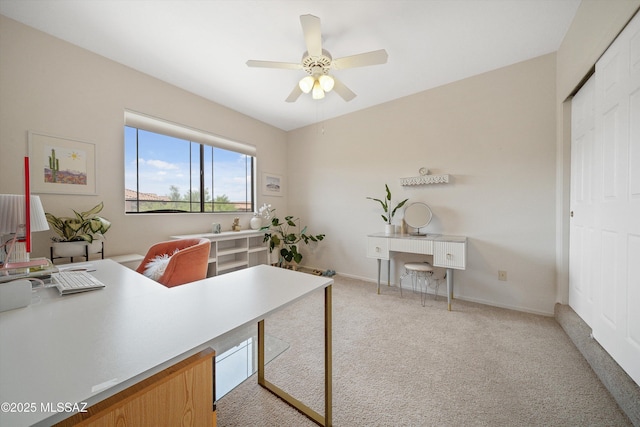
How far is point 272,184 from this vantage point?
4281 millimetres

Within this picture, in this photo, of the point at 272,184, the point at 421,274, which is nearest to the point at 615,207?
the point at 421,274

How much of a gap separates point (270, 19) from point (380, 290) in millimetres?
3194

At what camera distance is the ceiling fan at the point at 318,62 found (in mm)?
1690

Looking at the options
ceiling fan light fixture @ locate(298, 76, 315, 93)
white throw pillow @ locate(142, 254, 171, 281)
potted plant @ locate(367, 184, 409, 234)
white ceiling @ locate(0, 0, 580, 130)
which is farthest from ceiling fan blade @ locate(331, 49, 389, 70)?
white throw pillow @ locate(142, 254, 171, 281)

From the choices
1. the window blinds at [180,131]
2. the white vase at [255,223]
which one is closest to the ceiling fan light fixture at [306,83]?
the window blinds at [180,131]

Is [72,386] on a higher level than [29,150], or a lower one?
lower

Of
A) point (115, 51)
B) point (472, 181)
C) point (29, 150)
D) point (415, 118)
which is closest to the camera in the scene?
point (29, 150)

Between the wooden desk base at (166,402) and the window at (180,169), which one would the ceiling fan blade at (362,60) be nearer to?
the wooden desk base at (166,402)

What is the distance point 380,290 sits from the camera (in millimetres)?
3143

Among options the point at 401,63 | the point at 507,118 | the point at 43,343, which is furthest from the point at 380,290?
the point at 43,343

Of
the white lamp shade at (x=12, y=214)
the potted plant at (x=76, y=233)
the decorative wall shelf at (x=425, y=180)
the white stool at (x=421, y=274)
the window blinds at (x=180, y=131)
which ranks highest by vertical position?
the window blinds at (x=180, y=131)

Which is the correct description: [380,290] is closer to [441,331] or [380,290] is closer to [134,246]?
[441,331]

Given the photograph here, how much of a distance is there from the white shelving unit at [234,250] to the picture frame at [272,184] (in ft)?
2.70

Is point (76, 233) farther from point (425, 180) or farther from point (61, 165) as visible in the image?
point (425, 180)
